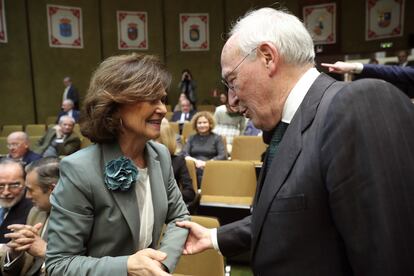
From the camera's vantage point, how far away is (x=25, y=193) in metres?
2.46

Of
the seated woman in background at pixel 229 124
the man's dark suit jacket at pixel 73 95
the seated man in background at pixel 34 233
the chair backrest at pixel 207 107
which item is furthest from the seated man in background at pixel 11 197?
the chair backrest at pixel 207 107

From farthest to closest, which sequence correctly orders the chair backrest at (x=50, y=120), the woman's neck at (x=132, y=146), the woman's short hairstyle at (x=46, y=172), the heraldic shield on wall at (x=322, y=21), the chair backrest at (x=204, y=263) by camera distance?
the heraldic shield on wall at (x=322, y=21)
the chair backrest at (x=50, y=120)
the woman's short hairstyle at (x=46, y=172)
the chair backrest at (x=204, y=263)
the woman's neck at (x=132, y=146)

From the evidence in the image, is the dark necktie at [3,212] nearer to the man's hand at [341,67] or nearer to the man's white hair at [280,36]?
the man's white hair at [280,36]

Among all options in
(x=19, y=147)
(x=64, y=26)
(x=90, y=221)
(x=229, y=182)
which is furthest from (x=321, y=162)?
(x=64, y=26)

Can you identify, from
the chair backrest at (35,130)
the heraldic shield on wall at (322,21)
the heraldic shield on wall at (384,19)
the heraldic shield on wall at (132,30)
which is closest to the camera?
the chair backrest at (35,130)

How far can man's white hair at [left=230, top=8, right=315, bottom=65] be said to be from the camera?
3.08 feet

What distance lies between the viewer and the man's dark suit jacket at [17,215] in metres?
2.24

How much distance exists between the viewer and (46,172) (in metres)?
2.16

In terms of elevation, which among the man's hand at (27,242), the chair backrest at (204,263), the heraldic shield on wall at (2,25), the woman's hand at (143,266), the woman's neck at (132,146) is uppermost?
the heraldic shield on wall at (2,25)

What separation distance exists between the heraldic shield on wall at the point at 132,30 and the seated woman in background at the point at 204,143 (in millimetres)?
6667

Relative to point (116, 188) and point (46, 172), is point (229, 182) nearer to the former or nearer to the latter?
point (46, 172)

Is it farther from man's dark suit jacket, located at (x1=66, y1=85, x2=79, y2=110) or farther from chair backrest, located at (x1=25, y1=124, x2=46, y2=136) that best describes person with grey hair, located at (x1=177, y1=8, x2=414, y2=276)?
man's dark suit jacket, located at (x1=66, y1=85, x2=79, y2=110)

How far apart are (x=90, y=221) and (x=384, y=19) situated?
10.3m

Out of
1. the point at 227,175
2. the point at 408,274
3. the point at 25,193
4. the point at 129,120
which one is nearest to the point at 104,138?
the point at 129,120
